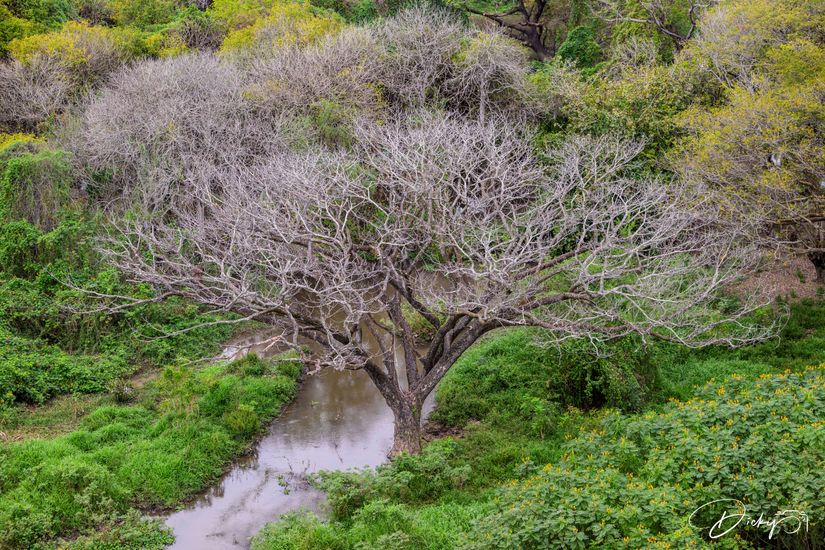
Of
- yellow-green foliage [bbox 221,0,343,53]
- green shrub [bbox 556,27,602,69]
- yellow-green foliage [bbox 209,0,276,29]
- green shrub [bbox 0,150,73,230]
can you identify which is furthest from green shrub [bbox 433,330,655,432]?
yellow-green foliage [bbox 209,0,276,29]

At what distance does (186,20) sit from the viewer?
85.1ft

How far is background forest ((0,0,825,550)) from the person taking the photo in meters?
7.74

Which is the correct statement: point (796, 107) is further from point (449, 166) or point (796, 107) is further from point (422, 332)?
point (422, 332)

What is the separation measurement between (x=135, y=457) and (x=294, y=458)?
2455 mm

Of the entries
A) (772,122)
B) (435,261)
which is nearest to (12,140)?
(435,261)

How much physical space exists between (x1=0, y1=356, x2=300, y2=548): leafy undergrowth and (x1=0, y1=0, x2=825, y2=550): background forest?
0.14 ft

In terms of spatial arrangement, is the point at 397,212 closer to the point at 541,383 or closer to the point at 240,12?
the point at 541,383

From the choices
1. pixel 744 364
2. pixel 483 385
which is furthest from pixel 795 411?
pixel 483 385

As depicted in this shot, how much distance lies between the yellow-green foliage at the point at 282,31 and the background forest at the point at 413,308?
14 centimetres

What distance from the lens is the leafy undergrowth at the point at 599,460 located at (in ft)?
21.4

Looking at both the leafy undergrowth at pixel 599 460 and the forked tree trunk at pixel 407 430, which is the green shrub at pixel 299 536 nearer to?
the leafy undergrowth at pixel 599 460

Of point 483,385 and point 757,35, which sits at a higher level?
point 757,35

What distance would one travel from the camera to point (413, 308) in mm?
15891

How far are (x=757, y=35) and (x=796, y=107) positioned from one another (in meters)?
3.68
